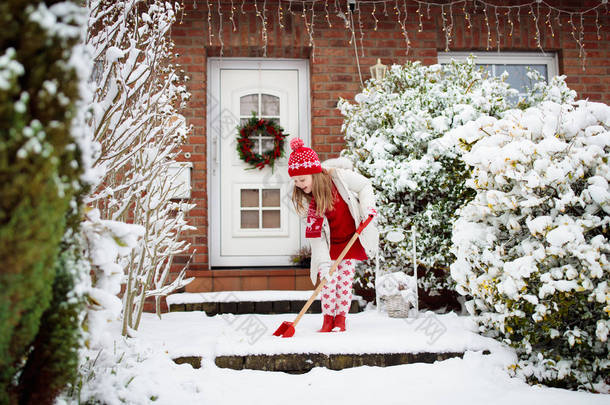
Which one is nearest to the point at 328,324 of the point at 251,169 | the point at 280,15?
the point at 251,169

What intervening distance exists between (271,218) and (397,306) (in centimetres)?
205

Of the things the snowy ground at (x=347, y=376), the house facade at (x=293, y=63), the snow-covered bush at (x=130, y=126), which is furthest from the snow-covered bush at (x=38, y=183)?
the house facade at (x=293, y=63)

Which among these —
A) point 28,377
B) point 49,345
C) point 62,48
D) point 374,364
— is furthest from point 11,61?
point 374,364

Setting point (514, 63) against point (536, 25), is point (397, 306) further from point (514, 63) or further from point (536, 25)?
point (536, 25)

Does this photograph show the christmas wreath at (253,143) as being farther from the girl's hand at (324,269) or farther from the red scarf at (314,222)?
the girl's hand at (324,269)

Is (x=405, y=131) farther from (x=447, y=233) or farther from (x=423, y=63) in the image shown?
(x=423, y=63)

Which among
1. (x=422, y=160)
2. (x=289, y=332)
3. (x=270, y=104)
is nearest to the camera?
(x=289, y=332)

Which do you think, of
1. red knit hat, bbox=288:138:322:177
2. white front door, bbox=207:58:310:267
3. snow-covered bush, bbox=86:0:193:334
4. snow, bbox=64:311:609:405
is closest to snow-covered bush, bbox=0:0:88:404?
snow-covered bush, bbox=86:0:193:334

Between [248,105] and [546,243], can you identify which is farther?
[248,105]

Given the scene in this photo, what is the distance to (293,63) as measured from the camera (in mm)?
5492

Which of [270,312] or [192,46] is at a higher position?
[192,46]

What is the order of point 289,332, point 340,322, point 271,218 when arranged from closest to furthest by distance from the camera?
point 289,332
point 340,322
point 271,218

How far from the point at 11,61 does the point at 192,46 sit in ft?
14.1

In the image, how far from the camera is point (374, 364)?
2.69m
